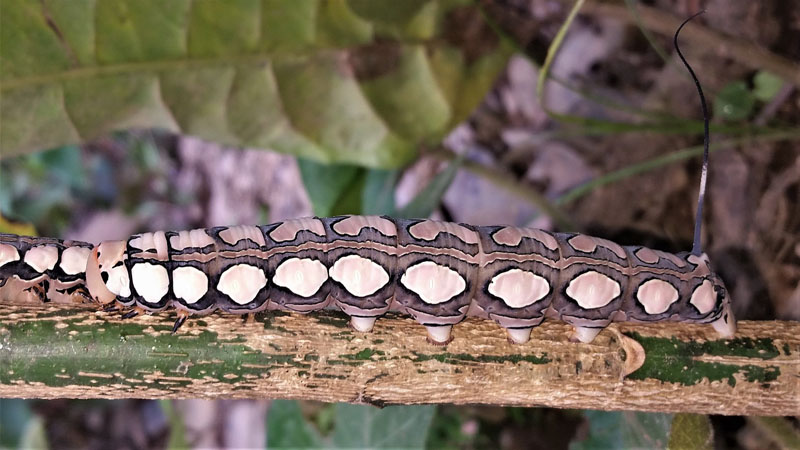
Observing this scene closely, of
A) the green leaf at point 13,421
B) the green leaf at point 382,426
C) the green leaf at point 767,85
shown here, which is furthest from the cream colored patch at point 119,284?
the green leaf at point 13,421

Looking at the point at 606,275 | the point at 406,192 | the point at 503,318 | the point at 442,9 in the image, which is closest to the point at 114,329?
the point at 503,318

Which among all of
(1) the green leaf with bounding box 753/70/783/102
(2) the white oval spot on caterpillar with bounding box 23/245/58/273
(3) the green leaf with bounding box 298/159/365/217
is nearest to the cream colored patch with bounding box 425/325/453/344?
(2) the white oval spot on caterpillar with bounding box 23/245/58/273

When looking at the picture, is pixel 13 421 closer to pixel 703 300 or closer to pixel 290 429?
pixel 290 429

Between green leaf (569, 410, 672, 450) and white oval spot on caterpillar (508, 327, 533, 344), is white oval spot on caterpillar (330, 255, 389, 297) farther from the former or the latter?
green leaf (569, 410, 672, 450)

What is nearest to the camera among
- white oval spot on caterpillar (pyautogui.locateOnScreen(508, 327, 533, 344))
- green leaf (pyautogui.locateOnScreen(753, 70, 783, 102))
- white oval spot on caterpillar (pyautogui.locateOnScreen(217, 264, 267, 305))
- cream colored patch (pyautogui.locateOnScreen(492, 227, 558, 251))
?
white oval spot on caterpillar (pyautogui.locateOnScreen(217, 264, 267, 305))

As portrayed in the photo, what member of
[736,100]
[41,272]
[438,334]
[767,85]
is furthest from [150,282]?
[767,85]

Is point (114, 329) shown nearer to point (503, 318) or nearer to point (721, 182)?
point (503, 318)
